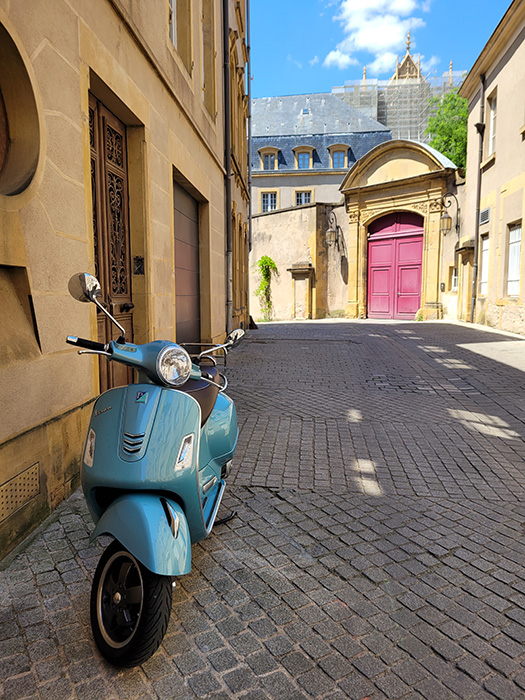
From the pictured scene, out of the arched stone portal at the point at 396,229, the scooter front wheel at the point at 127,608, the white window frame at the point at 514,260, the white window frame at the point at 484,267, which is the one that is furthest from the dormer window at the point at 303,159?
the scooter front wheel at the point at 127,608

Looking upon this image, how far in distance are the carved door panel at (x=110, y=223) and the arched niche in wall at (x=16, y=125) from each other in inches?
58.8

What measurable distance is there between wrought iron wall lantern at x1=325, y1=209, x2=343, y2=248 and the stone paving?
56.5 ft

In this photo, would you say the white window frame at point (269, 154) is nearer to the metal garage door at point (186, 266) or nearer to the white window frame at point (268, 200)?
the white window frame at point (268, 200)

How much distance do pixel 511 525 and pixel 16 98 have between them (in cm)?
358

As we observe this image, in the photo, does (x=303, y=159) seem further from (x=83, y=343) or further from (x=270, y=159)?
(x=83, y=343)

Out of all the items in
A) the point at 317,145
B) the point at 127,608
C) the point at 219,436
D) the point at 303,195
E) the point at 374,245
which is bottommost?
the point at 127,608

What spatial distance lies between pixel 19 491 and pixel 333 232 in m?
19.8

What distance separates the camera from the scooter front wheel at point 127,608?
6.01 feet

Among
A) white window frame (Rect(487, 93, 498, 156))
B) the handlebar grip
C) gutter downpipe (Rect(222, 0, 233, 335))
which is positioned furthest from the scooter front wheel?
white window frame (Rect(487, 93, 498, 156))

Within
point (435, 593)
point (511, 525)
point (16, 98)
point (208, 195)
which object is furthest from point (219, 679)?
point (208, 195)

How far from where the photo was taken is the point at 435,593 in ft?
7.73

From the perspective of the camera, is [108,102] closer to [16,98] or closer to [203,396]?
[16,98]

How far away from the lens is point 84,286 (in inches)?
80.4

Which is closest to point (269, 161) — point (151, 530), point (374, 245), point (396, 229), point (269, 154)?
point (269, 154)
